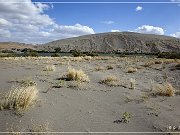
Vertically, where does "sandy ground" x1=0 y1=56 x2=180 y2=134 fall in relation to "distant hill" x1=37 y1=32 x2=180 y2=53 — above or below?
above

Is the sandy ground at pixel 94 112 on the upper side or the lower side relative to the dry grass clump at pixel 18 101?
lower

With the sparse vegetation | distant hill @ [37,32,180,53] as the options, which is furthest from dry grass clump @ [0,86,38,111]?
distant hill @ [37,32,180,53]

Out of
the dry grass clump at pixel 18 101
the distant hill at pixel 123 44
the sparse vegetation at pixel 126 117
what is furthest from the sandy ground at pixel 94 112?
the distant hill at pixel 123 44

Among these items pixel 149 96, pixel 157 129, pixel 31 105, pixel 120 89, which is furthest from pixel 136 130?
pixel 120 89

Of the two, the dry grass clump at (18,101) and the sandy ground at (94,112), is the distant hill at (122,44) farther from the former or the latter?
the dry grass clump at (18,101)

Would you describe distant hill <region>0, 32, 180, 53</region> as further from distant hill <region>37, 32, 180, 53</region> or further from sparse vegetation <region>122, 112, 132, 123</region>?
sparse vegetation <region>122, 112, 132, 123</region>

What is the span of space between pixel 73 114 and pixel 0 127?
230cm

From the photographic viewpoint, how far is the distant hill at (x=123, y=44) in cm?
12694

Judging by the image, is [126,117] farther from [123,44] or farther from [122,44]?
→ [122,44]

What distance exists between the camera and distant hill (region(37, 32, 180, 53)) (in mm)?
126938

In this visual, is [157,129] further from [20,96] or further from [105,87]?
[105,87]

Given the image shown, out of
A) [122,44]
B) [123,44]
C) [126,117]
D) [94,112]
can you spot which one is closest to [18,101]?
[94,112]

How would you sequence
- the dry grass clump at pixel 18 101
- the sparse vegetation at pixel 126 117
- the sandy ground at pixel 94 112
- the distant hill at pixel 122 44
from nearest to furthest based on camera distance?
1. the sandy ground at pixel 94 112
2. the sparse vegetation at pixel 126 117
3. the dry grass clump at pixel 18 101
4. the distant hill at pixel 122 44

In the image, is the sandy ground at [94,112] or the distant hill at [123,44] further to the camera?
the distant hill at [123,44]
